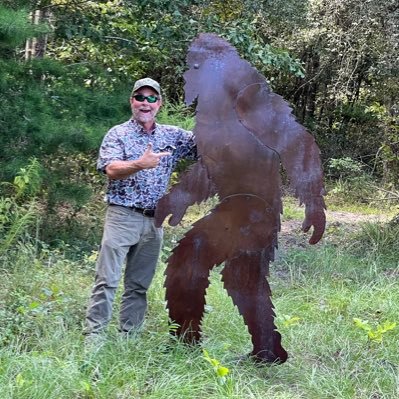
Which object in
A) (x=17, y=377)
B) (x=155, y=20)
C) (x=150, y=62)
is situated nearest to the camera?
(x=17, y=377)

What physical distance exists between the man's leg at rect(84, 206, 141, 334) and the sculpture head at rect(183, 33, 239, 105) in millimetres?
652

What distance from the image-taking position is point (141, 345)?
307cm

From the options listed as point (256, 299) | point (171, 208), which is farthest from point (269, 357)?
point (171, 208)

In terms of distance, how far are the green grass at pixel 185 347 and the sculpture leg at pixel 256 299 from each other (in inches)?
3.5

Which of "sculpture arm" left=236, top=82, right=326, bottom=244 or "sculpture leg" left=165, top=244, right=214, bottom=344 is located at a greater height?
"sculpture arm" left=236, top=82, right=326, bottom=244

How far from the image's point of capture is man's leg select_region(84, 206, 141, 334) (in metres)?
3.10

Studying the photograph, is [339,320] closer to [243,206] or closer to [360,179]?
[243,206]

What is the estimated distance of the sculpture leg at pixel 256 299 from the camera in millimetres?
3102

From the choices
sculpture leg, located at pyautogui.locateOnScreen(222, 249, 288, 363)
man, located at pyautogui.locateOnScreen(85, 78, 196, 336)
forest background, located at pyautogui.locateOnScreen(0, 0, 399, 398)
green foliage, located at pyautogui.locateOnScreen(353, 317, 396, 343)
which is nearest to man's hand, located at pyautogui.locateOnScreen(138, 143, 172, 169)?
man, located at pyautogui.locateOnScreen(85, 78, 196, 336)

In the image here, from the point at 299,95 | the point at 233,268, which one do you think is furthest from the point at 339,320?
the point at 299,95

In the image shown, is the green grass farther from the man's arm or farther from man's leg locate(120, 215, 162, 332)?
the man's arm

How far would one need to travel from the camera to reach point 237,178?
3033 mm

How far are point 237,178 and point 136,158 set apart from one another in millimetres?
495

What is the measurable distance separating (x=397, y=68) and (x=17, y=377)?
6.25m
